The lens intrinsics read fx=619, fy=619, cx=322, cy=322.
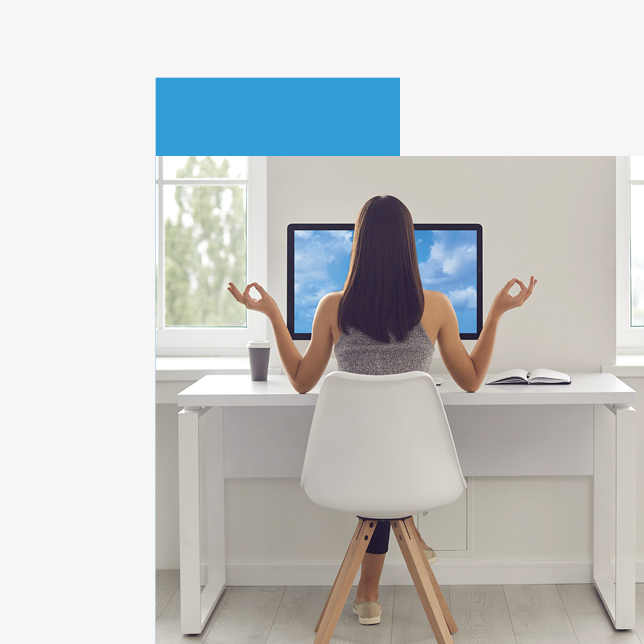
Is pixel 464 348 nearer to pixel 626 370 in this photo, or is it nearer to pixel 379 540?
pixel 379 540

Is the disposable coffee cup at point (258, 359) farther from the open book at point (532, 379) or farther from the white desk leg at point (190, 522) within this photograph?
the open book at point (532, 379)

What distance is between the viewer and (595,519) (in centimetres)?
214

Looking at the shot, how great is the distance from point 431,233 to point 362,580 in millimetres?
1128

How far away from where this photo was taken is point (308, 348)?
175cm

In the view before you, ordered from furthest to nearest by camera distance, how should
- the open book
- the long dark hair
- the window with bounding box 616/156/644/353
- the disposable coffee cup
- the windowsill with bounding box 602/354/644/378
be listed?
the window with bounding box 616/156/644/353 → the windowsill with bounding box 602/354/644/378 → the disposable coffee cup → the open book → the long dark hair

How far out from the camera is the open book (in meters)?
1.87

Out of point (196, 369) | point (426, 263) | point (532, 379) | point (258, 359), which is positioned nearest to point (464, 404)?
point (532, 379)

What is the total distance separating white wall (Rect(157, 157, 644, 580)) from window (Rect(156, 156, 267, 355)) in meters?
0.35

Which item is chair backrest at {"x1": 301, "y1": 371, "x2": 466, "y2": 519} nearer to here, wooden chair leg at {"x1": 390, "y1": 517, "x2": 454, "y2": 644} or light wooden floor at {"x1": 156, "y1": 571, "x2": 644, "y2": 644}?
wooden chair leg at {"x1": 390, "y1": 517, "x2": 454, "y2": 644}

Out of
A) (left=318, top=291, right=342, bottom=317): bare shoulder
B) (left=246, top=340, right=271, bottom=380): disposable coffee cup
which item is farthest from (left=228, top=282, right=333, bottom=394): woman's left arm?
(left=246, top=340, right=271, bottom=380): disposable coffee cup

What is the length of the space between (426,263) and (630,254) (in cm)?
102

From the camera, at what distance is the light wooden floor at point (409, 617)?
1786 millimetres

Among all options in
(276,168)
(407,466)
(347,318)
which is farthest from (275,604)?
(276,168)

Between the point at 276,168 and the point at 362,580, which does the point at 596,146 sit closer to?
the point at 276,168
